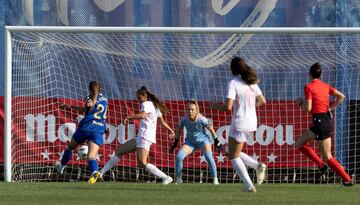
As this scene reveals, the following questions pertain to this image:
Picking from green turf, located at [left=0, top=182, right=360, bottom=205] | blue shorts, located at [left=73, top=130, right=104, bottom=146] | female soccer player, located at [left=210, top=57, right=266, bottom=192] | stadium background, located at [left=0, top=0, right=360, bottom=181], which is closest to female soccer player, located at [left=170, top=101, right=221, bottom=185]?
blue shorts, located at [left=73, top=130, right=104, bottom=146]

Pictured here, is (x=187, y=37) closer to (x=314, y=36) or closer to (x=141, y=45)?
(x=141, y=45)

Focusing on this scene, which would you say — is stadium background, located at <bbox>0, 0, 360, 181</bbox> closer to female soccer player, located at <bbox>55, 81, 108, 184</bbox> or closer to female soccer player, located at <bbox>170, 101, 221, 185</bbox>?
female soccer player, located at <bbox>170, 101, 221, 185</bbox>

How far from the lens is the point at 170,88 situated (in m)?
20.8

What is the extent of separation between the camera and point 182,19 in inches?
836

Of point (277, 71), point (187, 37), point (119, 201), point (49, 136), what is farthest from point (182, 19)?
point (119, 201)

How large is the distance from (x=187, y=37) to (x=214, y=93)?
121 cm

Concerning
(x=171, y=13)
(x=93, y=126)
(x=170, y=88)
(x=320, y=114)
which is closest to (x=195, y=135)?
(x=93, y=126)

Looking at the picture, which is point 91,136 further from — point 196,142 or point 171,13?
point 171,13

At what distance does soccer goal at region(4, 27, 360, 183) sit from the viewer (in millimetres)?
20188

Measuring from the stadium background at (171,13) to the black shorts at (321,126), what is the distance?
4.96 m

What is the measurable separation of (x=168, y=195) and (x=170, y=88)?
6.75 meters

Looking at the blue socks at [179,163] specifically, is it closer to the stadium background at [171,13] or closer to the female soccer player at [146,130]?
the female soccer player at [146,130]

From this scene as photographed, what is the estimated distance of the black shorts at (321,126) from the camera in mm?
16188

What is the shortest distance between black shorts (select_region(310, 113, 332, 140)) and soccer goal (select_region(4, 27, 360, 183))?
3.85 meters
